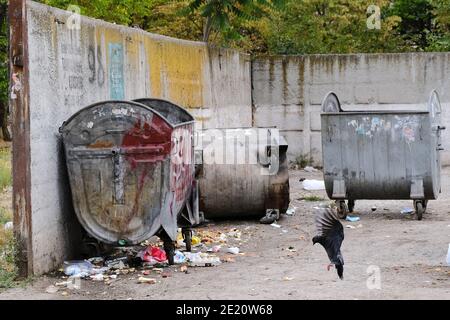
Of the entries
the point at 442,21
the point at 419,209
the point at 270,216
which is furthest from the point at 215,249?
the point at 442,21

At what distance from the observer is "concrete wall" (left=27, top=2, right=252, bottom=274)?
7555 mm

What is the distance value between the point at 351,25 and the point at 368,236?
1944 cm

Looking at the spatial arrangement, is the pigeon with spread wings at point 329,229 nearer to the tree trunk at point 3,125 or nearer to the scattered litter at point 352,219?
the scattered litter at point 352,219

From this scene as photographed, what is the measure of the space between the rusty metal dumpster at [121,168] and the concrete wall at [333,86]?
1168cm

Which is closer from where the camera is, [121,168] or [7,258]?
[7,258]

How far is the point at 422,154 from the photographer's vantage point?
37.1 feet

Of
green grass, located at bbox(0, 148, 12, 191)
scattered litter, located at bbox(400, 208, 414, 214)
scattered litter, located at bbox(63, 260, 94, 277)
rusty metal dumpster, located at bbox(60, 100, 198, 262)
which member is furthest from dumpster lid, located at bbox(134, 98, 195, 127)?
green grass, located at bbox(0, 148, 12, 191)

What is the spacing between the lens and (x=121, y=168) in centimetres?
786

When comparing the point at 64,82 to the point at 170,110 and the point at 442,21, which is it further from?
the point at 442,21

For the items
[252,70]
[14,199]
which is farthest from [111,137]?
[252,70]

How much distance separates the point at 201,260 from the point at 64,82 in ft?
7.22

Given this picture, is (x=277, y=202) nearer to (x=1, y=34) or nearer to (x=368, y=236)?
(x=368, y=236)

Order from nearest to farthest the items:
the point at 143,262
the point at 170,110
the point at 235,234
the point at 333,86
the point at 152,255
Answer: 1. the point at 143,262
2. the point at 152,255
3. the point at 170,110
4. the point at 235,234
5. the point at 333,86

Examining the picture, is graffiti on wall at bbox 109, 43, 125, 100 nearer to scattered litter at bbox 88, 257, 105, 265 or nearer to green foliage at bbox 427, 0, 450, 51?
scattered litter at bbox 88, 257, 105, 265
